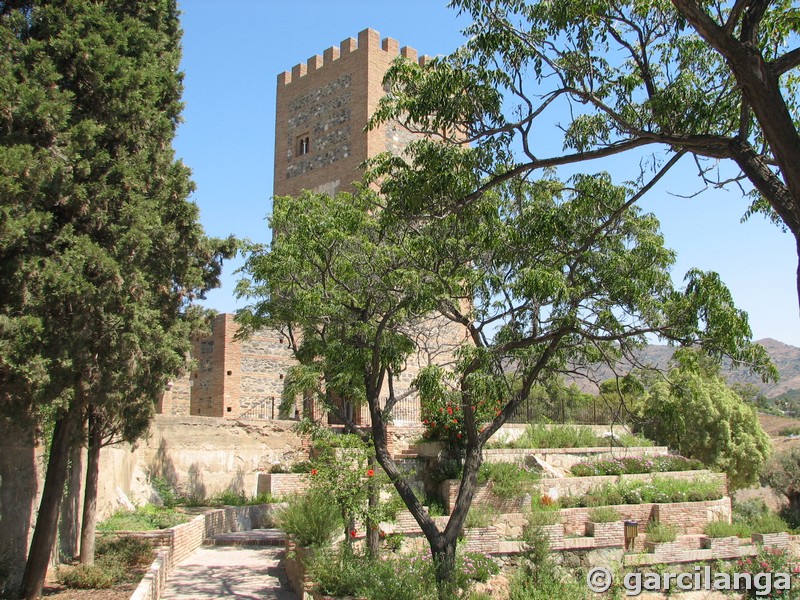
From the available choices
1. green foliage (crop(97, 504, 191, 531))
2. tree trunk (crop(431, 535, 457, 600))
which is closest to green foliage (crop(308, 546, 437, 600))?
tree trunk (crop(431, 535, 457, 600))

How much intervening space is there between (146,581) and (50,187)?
5081mm

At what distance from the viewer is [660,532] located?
14.6 m

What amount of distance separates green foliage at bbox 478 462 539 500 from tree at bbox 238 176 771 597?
3.89 m

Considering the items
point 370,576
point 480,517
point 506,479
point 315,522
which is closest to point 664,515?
point 506,479

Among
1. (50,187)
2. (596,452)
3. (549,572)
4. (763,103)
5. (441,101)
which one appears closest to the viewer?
(763,103)

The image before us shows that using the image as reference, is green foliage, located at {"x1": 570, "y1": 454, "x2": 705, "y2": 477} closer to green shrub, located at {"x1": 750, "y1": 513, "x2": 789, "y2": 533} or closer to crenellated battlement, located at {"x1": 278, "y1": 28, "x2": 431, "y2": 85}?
green shrub, located at {"x1": 750, "y1": 513, "x2": 789, "y2": 533}

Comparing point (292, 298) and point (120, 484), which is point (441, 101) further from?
point (120, 484)

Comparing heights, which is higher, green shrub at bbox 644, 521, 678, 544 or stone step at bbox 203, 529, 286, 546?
green shrub at bbox 644, 521, 678, 544

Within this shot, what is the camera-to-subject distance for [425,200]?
8.02 meters

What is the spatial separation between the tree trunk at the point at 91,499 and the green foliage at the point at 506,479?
738 cm

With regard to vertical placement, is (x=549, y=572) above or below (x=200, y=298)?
below

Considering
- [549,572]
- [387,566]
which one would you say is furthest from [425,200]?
[549,572]

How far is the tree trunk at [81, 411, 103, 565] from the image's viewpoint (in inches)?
454

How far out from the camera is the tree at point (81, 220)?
Result: 338 inches
